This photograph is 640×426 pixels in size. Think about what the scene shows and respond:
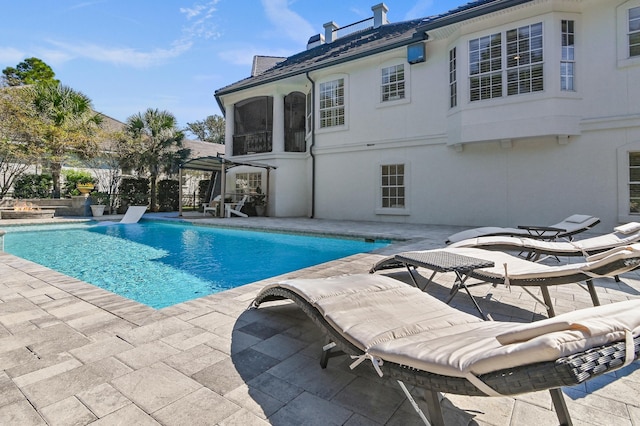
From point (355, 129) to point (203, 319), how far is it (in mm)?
11225

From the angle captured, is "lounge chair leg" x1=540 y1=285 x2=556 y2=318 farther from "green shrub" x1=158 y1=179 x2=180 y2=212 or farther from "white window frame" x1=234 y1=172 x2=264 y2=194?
"green shrub" x1=158 y1=179 x2=180 y2=212

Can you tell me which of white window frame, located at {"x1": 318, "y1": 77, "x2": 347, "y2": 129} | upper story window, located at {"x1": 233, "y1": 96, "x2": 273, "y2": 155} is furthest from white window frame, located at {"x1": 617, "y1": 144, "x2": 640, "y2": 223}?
upper story window, located at {"x1": 233, "y1": 96, "x2": 273, "y2": 155}

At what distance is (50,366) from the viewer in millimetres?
2115

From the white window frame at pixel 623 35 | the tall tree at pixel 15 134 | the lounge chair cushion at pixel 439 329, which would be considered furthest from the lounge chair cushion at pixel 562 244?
the tall tree at pixel 15 134

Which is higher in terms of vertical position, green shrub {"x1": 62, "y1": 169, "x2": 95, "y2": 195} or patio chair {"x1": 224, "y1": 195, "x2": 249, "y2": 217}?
green shrub {"x1": 62, "y1": 169, "x2": 95, "y2": 195}

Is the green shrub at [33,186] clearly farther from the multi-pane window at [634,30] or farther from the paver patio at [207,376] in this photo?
the multi-pane window at [634,30]

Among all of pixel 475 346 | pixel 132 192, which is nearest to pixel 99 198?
pixel 132 192

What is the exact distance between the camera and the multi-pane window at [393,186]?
39.8 ft

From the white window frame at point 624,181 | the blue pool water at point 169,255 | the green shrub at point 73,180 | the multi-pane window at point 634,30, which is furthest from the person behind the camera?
the green shrub at point 73,180

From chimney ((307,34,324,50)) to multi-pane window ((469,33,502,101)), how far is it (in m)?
10.6

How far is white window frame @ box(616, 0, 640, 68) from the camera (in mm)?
8539

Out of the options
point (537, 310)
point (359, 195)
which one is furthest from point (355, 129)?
point (537, 310)

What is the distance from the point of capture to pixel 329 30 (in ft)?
58.5

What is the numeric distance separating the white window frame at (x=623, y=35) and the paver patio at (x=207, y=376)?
8.91 m
